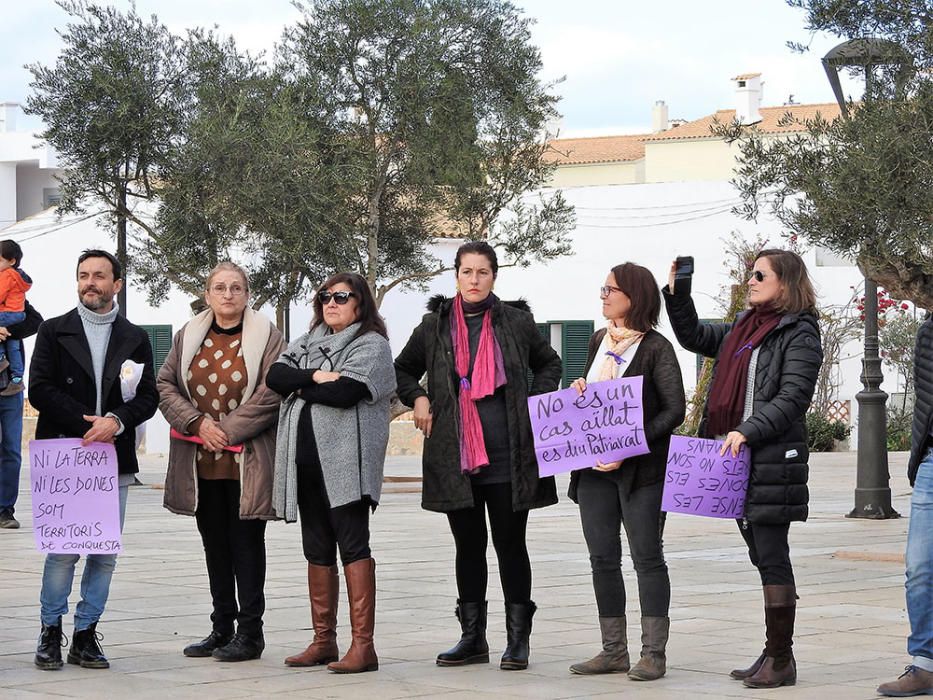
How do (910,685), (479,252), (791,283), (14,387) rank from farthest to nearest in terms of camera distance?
(14,387) < (479,252) < (791,283) < (910,685)

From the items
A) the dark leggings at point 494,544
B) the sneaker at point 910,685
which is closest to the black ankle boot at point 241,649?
the dark leggings at point 494,544

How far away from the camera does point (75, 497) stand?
7879 millimetres

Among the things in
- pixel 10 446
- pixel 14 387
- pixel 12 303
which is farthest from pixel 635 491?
pixel 10 446

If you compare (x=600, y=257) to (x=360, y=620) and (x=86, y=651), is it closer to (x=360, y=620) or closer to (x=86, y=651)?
(x=360, y=620)

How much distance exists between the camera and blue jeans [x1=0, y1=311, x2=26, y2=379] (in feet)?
42.8

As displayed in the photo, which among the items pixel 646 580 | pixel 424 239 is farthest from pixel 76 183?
pixel 646 580

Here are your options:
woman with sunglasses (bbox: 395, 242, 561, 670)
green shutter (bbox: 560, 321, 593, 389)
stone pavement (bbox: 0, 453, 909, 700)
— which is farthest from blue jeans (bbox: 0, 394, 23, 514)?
green shutter (bbox: 560, 321, 593, 389)

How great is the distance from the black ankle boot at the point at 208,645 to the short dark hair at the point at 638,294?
2514 millimetres

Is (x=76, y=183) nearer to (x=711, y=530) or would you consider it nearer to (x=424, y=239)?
(x=424, y=239)

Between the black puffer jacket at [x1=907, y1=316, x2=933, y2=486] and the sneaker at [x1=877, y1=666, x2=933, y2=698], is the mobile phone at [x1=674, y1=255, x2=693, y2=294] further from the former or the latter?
the sneaker at [x1=877, y1=666, x2=933, y2=698]

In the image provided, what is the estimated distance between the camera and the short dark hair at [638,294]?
7785 mm

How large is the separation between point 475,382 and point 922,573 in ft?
7.21

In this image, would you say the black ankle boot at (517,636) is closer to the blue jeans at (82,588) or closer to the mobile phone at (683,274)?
the mobile phone at (683,274)

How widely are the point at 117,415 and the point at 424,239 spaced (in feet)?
55.6
